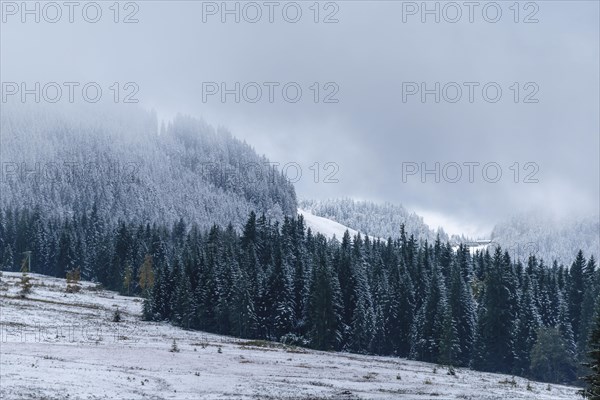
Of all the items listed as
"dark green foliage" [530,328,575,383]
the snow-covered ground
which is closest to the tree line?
"dark green foliage" [530,328,575,383]

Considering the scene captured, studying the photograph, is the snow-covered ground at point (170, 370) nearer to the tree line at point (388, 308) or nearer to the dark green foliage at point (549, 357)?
the tree line at point (388, 308)

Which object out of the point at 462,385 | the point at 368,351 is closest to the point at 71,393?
the point at 462,385

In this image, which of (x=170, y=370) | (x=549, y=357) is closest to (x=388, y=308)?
(x=549, y=357)

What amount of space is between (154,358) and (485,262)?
104m

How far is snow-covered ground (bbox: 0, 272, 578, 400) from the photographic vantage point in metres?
40.5

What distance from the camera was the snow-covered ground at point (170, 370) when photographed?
40503 mm

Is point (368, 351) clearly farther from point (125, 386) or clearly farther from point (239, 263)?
point (125, 386)

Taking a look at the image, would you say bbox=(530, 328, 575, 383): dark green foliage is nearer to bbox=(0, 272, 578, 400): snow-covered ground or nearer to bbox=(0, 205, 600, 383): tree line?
bbox=(0, 205, 600, 383): tree line

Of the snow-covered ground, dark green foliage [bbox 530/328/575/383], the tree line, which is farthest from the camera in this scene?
the tree line

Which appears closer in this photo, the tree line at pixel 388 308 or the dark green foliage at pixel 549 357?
the dark green foliage at pixel 549 357

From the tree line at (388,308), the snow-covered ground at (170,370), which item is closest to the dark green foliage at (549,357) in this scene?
the tree line at (388,308)

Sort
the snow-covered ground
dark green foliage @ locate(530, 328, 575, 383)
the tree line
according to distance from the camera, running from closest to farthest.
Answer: the snow-covered ground < dark green foliage @ locate(530, 328, 575, 383) < the tree line

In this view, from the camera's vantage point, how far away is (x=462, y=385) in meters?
62.2

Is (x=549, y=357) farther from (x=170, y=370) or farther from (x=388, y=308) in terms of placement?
(x=170, y=370)
